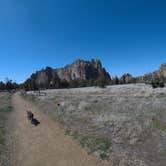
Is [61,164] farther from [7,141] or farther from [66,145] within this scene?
[7,141]

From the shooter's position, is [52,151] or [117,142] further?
[117,142]

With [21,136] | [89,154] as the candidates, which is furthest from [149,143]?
[21,136]

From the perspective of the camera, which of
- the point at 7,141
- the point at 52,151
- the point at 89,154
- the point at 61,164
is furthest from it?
the point at 7,141

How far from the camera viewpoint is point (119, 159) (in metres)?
6.34

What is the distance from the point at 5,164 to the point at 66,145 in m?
2.92

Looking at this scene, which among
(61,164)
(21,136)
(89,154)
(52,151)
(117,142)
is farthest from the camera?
(21,136)

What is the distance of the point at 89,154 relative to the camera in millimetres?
6953

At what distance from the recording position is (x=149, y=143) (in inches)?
307

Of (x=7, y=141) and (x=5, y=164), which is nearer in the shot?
(x=5, y=164)

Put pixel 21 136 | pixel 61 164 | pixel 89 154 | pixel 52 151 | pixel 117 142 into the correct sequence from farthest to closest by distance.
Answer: pixel 21 136 → pixel 117 142 → pixel 52 151 → pixel 89 154 → pixel 61 164

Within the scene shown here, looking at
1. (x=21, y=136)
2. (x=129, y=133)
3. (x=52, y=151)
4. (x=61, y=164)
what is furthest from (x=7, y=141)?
(x=129, y=133)

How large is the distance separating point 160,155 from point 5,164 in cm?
675

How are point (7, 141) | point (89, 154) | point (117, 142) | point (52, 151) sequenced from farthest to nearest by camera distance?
point (7, 141), point (117, 142), point (52, 151), point (89, 154)

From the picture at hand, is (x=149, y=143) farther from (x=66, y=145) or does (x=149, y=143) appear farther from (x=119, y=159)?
(x=66, y=145)
